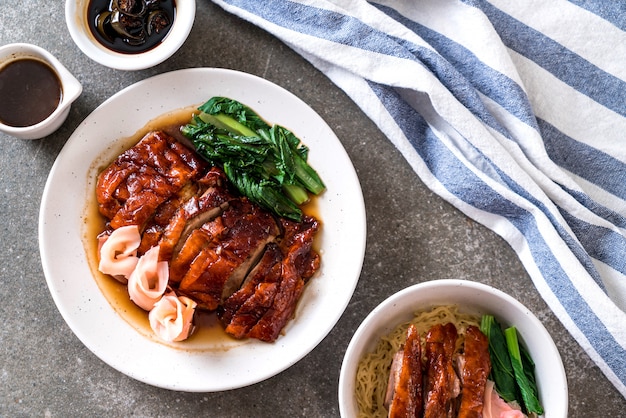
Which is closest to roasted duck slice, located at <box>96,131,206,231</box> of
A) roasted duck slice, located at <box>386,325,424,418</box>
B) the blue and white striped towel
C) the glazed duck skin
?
the glazed duck skin

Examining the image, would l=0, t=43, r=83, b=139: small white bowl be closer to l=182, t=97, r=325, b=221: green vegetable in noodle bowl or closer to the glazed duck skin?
the glazed duck skin

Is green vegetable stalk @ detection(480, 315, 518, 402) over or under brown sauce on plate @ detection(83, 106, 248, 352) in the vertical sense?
over

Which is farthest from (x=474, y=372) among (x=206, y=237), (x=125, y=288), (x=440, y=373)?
(x=125, y=288)

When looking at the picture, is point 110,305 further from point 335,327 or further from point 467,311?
point 467,311

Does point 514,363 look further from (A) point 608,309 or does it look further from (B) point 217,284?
(B) point 217,284

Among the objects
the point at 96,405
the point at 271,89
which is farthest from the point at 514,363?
the point at 96,405

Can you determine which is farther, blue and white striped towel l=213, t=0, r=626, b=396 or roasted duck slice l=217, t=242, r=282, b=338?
blue and white striped towel l=213, t=0, r=626, b=396
